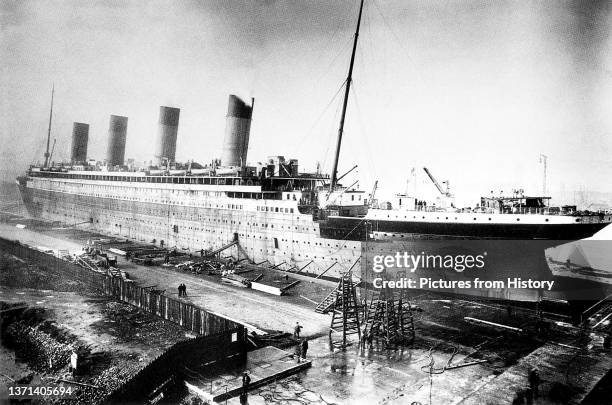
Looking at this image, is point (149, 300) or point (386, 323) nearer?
point (386, 323)

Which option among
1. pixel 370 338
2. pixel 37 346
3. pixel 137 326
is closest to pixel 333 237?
pixel 370 338

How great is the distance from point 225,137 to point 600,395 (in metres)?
35.1

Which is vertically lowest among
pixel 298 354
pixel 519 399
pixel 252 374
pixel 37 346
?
pixel 37 346

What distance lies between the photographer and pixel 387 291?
1541cm

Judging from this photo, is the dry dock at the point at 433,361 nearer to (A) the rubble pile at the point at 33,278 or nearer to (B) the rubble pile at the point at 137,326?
(B) the rubble pile at the point at 137,326

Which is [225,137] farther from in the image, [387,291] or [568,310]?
[568,310]

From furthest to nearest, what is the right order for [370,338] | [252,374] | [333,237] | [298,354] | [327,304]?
[333,237] → [327,304] → [370,338] → [298,354] → [252,374]

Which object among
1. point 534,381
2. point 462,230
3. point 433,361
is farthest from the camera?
point 462,230

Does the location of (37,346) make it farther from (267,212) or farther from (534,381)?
(534,381)

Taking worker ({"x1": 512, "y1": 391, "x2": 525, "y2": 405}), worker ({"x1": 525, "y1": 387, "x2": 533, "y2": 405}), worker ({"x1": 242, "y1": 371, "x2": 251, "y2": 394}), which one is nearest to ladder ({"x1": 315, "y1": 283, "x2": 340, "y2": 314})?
worker ({"x1": 242, "y1": 371, "x2": 251, "y2": 394})

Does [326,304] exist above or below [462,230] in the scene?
below

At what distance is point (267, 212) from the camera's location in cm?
2983

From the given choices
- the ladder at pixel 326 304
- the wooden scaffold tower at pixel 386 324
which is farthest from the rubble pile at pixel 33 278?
the wooden scaffold tower at pixel 386 324

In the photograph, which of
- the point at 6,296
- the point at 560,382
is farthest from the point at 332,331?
the point at 6,296
